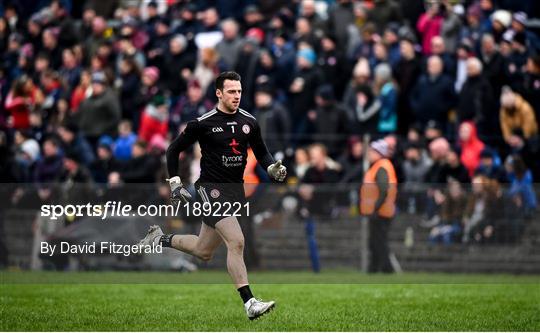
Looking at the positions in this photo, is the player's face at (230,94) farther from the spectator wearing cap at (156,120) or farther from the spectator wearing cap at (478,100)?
the spectator wearing cap at (156,120)

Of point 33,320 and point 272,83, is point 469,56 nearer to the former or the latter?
point 272,83

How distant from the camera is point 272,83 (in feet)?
78.5

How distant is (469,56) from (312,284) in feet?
20.0

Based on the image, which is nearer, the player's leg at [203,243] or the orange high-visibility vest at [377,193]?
the player's leg at [203,243]

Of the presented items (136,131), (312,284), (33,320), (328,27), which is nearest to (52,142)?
(136,131)

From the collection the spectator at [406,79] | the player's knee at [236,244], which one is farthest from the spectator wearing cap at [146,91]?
the player's knee at [236,244]

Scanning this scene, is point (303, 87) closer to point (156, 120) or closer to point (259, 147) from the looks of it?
point (156, 120)

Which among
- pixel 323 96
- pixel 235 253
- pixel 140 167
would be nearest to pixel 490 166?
pixel 323 96

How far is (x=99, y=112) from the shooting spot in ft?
81.1

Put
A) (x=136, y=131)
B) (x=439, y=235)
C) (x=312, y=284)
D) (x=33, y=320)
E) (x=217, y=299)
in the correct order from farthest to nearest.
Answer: (x=136, y=131) < (x=439, y=235) < (x=312, y=284) < (x=217, y=299) < (x=33, y=320)

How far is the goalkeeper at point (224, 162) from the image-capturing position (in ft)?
40.8

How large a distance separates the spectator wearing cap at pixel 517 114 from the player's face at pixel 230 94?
9.31 meters

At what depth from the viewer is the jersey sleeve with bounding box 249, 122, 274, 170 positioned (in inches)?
504

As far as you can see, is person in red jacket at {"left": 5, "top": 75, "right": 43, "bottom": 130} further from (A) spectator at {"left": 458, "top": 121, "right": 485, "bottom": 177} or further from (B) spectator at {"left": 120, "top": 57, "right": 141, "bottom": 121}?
(A) spectator at {"left": 458, "top": 121, "right": 485, "bottom": 177}
